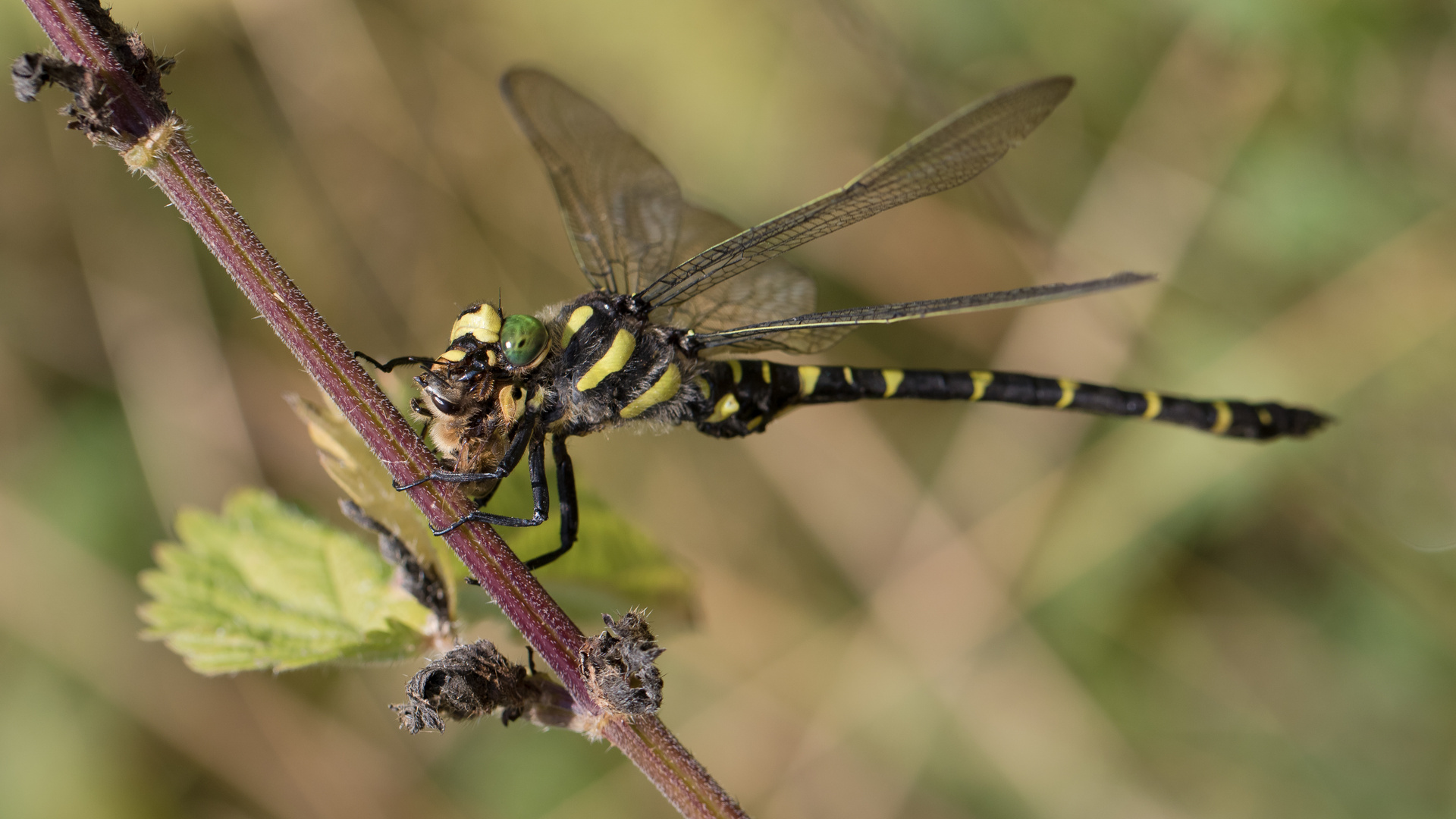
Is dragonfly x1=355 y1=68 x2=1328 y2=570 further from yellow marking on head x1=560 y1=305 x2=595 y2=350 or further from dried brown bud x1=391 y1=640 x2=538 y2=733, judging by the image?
dried brown bud x1=391 y1=640 x2=538 y2=733

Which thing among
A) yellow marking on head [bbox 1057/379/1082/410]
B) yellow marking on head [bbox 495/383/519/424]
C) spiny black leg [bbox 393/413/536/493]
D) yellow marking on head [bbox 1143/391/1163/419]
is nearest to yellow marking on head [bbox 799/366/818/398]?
yellow marking on head [bbox 1057/379/1082/410]

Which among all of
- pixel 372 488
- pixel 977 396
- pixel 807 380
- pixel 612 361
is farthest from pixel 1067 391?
pixel 372 488

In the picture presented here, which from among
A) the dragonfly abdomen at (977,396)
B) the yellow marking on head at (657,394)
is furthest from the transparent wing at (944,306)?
the dragonfly abdomen at (977,396)

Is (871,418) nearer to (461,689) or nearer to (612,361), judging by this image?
(612,361)

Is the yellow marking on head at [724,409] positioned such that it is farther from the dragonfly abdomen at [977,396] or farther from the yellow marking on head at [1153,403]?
the yellow marking on head at [1153,403]

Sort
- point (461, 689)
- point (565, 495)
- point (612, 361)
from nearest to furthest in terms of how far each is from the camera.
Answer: point (461, 689) → point (565, 495) → point (612, 361)

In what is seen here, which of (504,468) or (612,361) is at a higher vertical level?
(612,361)
